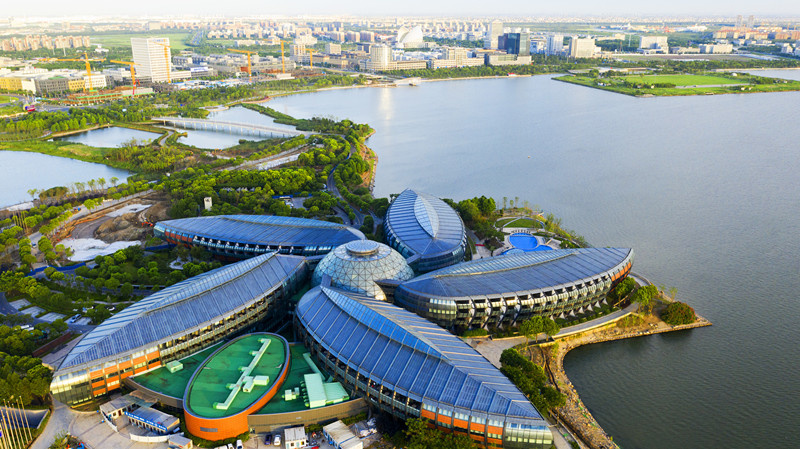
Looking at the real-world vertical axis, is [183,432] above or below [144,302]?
below

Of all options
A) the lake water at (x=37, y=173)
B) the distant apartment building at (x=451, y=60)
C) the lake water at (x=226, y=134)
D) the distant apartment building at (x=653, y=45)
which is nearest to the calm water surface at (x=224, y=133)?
the lake water at (x=226, y=134)

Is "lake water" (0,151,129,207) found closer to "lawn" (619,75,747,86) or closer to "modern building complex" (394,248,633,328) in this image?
"modern building complex" (394,248,633,328)

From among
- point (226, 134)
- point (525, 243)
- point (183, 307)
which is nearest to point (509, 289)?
point (525, 243)

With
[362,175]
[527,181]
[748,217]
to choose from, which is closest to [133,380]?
[362,175]

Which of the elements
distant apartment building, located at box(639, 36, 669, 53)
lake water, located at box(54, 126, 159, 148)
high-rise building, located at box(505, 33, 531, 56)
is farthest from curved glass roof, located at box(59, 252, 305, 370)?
distant apartment building, located at box(639, 36, 669, 53)

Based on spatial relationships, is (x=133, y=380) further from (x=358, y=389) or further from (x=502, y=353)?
(x=502, y=353)
